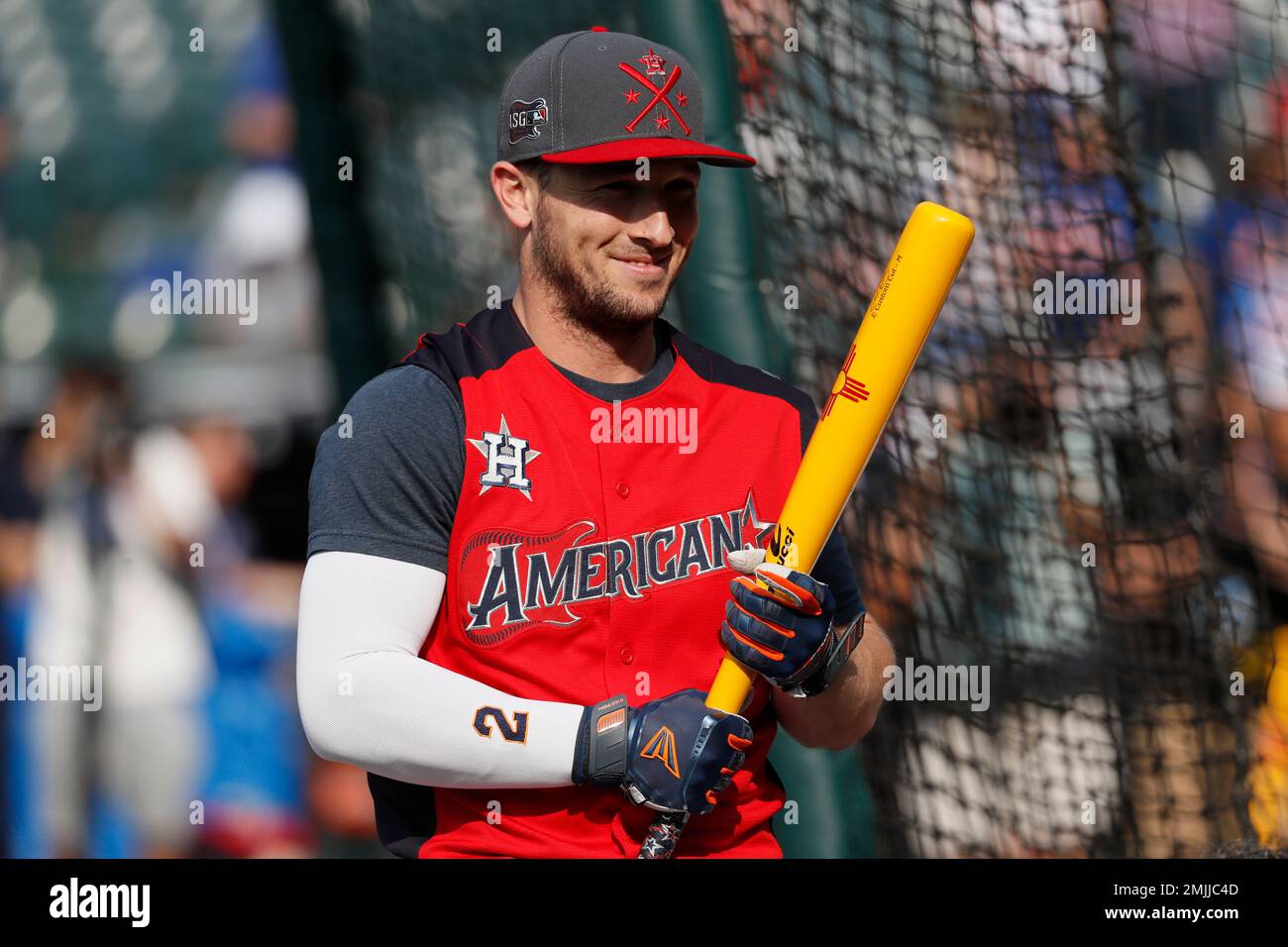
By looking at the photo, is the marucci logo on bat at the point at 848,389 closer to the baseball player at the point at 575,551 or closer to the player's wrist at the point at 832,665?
the baseball player at the point at 575,551

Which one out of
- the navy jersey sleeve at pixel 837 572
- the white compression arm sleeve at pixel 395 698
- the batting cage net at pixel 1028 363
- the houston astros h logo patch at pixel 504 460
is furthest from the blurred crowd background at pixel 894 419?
the white compression arm sleeve at pixel 395 698

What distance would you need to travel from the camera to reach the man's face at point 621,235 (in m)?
2.06

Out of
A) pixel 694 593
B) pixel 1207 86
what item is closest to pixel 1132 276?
pixel 1207 86

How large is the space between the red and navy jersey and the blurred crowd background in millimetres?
565

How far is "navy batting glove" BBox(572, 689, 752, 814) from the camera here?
1877mm

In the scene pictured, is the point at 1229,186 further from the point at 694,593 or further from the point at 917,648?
the point at 694,593

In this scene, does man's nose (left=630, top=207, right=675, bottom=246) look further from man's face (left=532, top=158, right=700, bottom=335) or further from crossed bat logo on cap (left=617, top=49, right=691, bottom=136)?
crossed bat logo on cap (left=617, top=49, right=691, bottom=136)

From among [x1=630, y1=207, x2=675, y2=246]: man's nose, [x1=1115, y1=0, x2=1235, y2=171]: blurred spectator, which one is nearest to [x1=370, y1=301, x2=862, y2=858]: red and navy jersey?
[x1=630, y1=207, x2=675, y2=246]: man's nose

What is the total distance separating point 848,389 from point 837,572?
300mm

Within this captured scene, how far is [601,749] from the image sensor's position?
1897mm

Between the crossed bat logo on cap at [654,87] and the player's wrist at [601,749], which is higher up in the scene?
the crossed bat logo on cap at [654,87]

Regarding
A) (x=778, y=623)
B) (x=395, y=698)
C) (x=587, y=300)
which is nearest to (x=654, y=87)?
(x=587, y=300)

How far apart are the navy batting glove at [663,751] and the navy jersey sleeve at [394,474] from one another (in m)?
0.31

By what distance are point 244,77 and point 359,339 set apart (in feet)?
9.03
